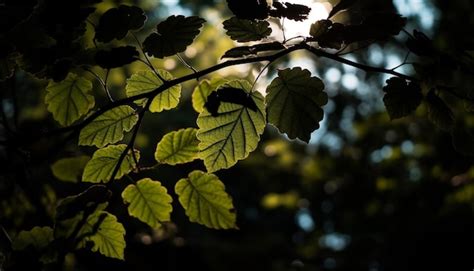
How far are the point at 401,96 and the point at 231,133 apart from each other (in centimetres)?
31

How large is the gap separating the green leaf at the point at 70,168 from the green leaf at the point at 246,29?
24.7 inches

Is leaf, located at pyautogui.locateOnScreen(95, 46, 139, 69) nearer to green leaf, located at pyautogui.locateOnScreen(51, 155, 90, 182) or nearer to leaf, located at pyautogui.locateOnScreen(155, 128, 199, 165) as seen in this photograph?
leaf, located at pyautogui.locateOnScreen(155, 128, 199, 165)

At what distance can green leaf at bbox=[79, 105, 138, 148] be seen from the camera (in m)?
0.72

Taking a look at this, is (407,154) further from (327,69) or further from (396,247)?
(327,69)

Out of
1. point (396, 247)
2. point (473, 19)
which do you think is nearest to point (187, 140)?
point (396, 247)

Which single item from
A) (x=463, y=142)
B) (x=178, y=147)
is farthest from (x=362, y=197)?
(x=178, y=147)

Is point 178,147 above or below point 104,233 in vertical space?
above

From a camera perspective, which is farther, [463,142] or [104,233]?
[463,142]

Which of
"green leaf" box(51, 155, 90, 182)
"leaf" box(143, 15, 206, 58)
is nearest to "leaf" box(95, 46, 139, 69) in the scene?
"leaf" box(143, 15, 206, 58)

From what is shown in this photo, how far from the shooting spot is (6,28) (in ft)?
2.15

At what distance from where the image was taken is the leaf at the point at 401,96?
0.75 metres

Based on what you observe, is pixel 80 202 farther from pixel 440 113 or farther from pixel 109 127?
pixel 440 113

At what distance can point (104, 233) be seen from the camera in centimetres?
72

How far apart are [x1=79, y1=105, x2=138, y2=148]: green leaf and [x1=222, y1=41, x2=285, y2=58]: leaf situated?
0.67 feet
